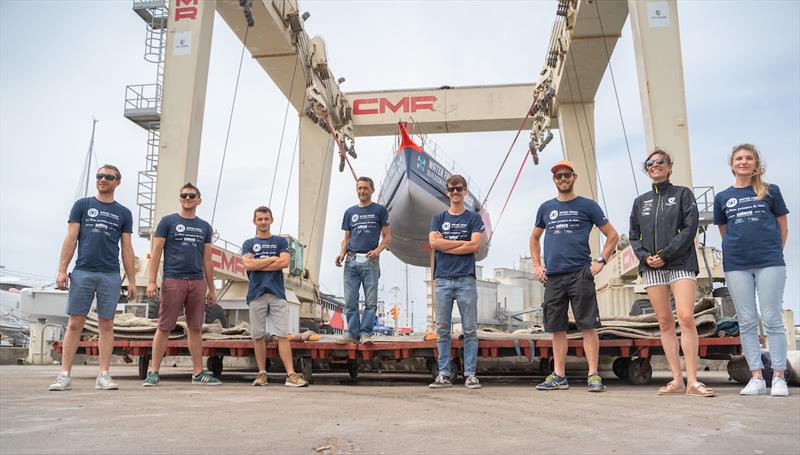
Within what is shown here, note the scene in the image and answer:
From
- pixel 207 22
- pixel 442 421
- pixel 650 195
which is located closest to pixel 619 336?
pixel 650 195

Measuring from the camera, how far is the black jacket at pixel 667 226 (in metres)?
4.05

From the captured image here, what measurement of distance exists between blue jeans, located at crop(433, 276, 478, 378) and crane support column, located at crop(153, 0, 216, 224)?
6.37 meters

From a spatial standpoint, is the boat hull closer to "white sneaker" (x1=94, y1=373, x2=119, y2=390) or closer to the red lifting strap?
the red lifting strap

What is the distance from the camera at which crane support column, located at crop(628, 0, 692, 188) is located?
31.6 feet

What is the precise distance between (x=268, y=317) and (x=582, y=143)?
12.2m

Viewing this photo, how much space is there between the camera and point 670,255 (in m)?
4.05

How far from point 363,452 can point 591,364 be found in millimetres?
2781

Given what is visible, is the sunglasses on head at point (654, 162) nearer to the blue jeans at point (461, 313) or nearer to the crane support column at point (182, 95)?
the blue jeans at point (461, 313)

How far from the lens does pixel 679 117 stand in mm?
9609

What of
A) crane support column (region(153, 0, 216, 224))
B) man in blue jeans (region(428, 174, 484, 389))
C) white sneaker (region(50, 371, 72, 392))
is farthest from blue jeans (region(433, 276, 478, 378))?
crane support column (region(153, 0, 216, 224))

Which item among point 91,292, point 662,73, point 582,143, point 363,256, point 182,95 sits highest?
point 582,143

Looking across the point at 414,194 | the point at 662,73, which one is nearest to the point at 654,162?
the point at 662,73

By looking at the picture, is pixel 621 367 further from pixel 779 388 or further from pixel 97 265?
pixel 97 265

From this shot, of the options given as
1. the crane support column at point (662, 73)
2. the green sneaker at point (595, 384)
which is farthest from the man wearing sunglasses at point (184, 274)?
the crane support column at point (662, 73)
